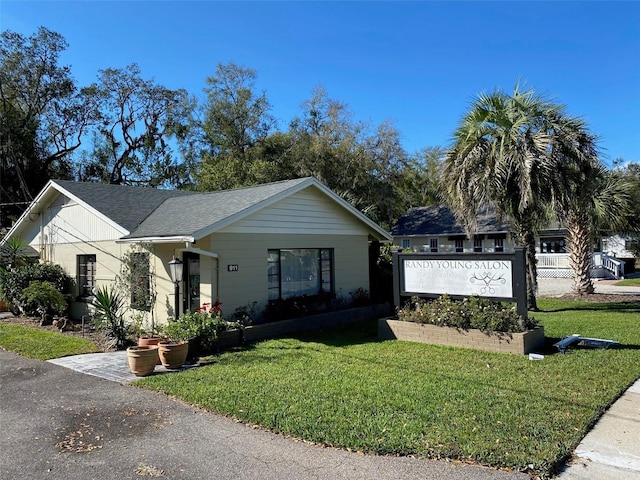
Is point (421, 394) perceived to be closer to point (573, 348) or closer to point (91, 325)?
point (573, 348)

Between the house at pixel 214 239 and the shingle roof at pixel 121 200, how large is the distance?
1.2 inches

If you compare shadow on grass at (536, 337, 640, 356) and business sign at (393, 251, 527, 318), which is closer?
shadow on grass at (536, 337, 640, 356)

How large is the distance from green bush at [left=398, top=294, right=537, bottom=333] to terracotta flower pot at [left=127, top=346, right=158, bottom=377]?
17.8 feet

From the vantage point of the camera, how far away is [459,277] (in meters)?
9.46

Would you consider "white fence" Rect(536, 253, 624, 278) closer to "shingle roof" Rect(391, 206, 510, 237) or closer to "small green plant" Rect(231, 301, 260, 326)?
"shingle roof" Rect(391, 206, 510, 237)

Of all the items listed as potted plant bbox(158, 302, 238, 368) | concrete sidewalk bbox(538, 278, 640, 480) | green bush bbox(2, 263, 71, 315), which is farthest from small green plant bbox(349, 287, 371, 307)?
green bush bbox(2, 263, 71, 315)

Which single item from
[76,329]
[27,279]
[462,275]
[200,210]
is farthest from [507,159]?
[27,279]

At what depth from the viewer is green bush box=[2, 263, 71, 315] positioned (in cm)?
1407

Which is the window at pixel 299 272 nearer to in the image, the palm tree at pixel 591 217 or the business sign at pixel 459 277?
the business sign at pixel 459 277

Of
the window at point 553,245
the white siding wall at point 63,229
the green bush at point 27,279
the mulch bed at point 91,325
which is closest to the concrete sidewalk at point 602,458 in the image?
the mulch bed at point 91,325

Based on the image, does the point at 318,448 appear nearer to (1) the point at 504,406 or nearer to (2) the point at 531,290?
(1) the point at 504,406

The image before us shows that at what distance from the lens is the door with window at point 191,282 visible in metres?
11.4

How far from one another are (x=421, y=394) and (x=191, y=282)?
24.2 feet

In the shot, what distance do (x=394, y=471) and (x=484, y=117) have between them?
10.7m
